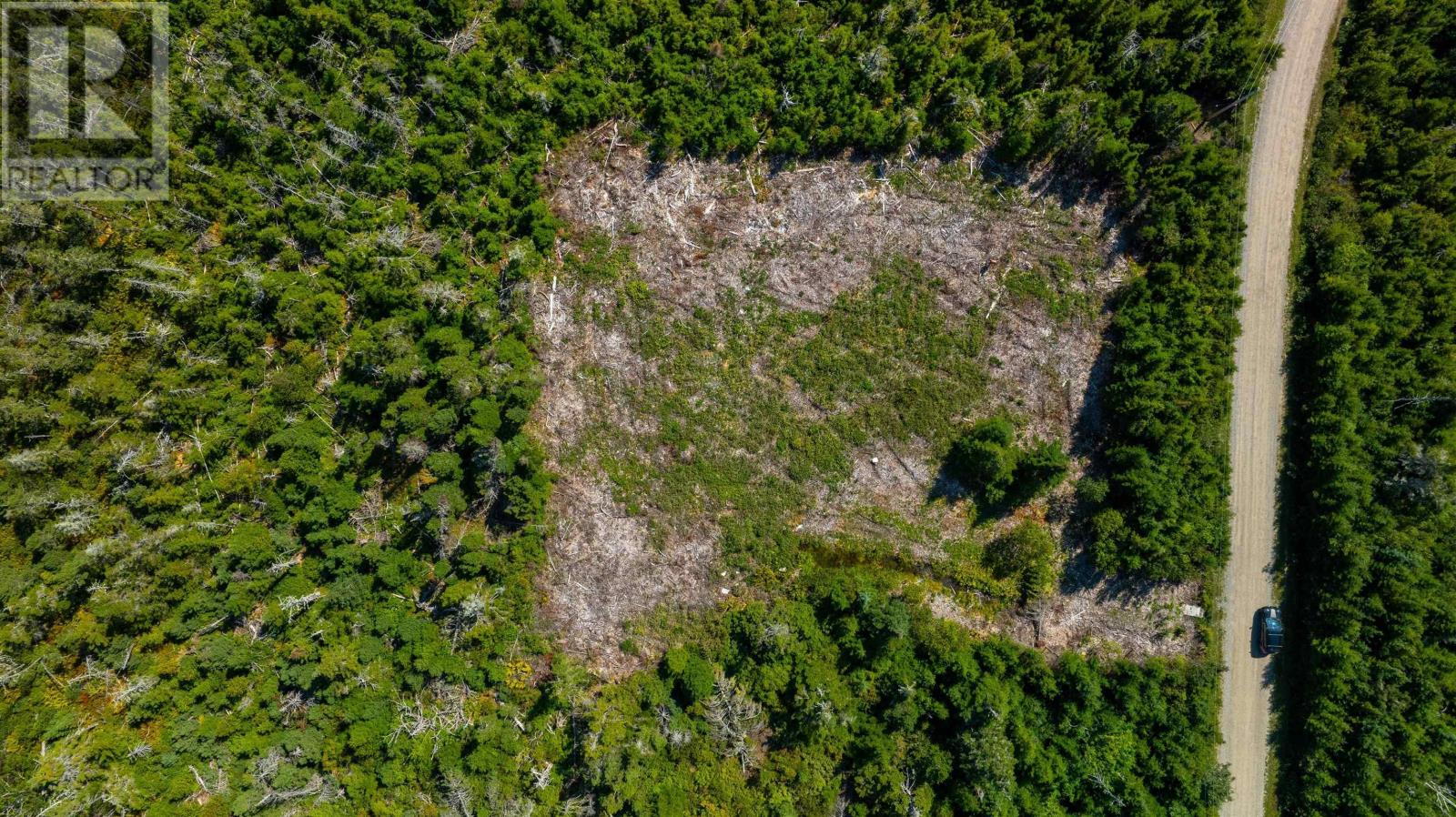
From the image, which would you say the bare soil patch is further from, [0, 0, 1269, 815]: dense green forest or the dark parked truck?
the dark parked truck

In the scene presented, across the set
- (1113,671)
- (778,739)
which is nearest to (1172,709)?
(1113,671)

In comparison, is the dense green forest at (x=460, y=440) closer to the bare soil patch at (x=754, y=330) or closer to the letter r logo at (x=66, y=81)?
the bare soil patch at (x=754, y=330)

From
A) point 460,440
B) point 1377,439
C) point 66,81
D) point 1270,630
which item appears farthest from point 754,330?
point 66,81

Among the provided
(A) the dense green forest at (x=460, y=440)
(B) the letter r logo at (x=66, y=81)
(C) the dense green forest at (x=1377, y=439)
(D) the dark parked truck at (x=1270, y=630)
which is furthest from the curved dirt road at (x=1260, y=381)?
(B) the letter r logo at (x=66, y=81)

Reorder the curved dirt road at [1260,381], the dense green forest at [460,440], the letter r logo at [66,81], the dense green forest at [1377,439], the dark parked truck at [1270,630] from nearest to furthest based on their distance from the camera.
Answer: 1. the dense green forest at [1377,439]
2. the dark parked truck at [1270,630]
3. the dense green forest at [460,440]
4. the curved dirt road at [1260,381]
5. the letter r logo at [66,81]

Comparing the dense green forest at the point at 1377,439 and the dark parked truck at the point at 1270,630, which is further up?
the dense green forest at the point at 1377,439

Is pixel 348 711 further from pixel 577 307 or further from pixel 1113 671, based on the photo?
pixel 1113 671

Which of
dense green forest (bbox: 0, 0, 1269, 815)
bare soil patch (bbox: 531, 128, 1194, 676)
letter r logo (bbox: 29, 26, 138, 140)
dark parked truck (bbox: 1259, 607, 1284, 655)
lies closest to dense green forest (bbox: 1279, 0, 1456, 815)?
dark parked truck (bbox: 1259, 607, 1284, 655)
